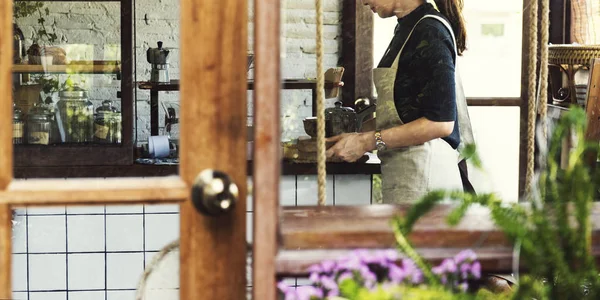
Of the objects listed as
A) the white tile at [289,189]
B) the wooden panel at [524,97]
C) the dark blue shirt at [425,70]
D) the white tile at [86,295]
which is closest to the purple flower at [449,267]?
the dark blue shirt at [425,70]

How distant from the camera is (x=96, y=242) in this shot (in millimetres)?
3498

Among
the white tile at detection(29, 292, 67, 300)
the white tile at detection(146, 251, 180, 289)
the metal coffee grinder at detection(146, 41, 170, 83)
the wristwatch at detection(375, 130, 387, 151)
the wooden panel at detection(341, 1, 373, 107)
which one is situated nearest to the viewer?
the white tile at detection(146, 251, 180, 289)

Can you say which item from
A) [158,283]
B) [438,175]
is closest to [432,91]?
[438,175]

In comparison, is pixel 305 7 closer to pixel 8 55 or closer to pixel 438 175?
pixel 438 175

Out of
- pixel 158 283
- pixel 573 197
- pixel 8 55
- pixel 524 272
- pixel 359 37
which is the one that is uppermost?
pixel 359 37

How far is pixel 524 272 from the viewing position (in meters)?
1.25

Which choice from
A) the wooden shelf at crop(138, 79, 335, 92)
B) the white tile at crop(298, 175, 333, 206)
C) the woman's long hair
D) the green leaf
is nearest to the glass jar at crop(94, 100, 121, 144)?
the wooden shelf at crop(138, 79, 335, 92)

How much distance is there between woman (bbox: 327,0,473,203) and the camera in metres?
2.82

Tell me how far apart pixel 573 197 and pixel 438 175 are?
201 centimetres

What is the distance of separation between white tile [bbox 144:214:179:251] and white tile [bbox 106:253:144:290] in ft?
0.23

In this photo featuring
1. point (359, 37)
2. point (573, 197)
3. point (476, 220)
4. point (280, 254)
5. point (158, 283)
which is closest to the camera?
point (573, 197)

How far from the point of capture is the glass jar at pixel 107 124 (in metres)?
3.47

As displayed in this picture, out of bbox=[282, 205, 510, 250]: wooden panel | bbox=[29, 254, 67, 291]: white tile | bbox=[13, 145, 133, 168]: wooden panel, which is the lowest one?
bbox=[29, 254, 67, 291]: white tile

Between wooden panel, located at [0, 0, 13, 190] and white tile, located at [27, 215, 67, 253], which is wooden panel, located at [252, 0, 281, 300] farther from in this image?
white tile, located at [27, 215, 67, 253]
